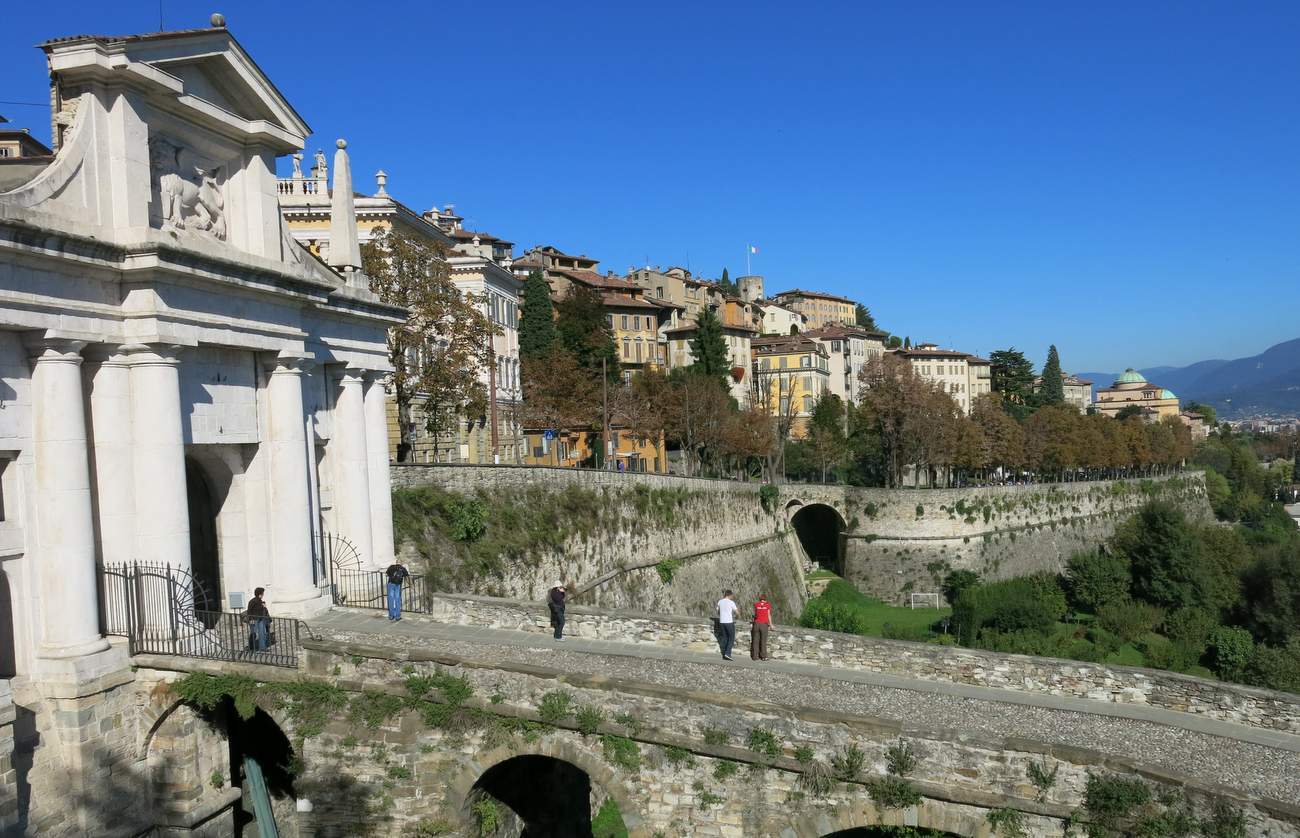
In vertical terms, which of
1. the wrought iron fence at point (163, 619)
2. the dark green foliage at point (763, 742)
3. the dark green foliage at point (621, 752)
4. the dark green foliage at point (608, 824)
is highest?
the wrought iron fence at point (163, 619)

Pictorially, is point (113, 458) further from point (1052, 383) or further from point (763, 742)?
point (1052, 383)

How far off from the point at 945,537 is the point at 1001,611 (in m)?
11.3

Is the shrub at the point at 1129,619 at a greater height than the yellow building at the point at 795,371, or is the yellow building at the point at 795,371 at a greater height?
the yellow building at the point at 795,371

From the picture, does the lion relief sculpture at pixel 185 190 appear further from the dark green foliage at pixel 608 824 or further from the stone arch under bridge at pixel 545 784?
the dark green foliage at pixel 608 824

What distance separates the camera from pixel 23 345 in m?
13.6

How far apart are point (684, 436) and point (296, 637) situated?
159 ft

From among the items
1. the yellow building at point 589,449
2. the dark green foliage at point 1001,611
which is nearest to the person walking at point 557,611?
the dark green foliage at point 1001,611

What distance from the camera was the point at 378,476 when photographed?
72.5ft

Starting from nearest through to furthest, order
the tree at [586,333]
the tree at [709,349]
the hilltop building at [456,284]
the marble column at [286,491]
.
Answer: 1. the marble column at [286,491]
2. the hilltop building at [456,284]
3. the tree at [586,333]
4. the tree at [709,349]

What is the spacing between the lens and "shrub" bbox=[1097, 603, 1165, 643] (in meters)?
48.0

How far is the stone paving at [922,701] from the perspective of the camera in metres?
11.8

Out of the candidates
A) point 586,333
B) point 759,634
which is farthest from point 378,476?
point 586,333

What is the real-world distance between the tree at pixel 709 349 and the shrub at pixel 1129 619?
32.7m

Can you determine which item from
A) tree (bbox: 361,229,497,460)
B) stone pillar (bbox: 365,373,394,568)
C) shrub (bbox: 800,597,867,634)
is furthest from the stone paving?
shrub (bbox: 800,597,867,634)
